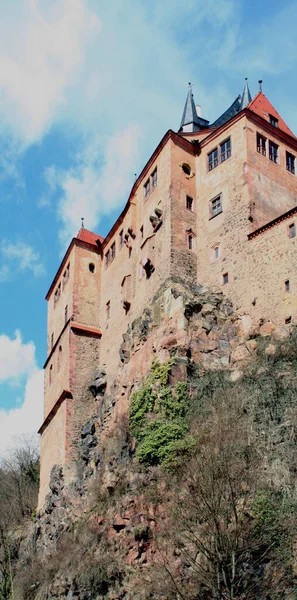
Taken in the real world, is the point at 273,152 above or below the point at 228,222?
above

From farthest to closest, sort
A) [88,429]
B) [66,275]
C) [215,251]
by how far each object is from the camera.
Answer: [66,275] → [88,429] → [215,251]

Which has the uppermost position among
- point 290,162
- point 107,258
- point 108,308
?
point 290,162

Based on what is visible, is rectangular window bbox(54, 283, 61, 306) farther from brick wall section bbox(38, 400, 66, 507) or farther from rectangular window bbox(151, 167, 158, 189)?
rectangular window bbox(151, 167, 158, 189)

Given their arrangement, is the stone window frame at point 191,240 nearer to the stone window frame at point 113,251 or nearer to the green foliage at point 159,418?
the green foliage at point 159,418

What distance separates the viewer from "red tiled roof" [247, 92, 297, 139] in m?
39.3

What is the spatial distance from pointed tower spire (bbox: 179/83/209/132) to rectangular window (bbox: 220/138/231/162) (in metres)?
13.2

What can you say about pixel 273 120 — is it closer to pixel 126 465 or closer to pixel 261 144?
pixel 261 144

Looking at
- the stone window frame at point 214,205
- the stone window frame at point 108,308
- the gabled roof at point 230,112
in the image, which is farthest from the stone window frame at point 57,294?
the stone window frame at point 214,205

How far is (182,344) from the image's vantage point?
32.6 meters

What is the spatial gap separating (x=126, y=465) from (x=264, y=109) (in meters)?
21.0

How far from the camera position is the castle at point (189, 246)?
3328 cm

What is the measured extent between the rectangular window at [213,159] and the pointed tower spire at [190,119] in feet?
41.5

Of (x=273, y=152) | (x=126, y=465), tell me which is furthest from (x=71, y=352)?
(x=273, y=152)

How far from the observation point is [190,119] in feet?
170
